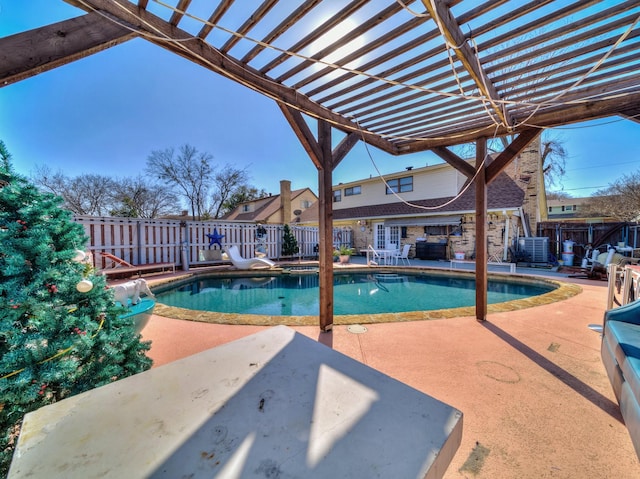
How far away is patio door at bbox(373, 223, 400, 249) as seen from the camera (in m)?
14.0

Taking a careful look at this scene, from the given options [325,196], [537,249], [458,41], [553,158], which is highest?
[553,158]

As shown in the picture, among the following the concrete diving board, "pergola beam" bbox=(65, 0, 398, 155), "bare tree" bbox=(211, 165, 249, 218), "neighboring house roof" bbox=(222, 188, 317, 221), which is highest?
"bare tree" bbox=(211, 165, 249, 218)

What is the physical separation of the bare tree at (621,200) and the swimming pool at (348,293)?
10.3m

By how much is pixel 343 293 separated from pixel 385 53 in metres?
5.95

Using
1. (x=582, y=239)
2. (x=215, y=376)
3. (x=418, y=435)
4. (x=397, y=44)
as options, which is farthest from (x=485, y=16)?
(x=582, y=239)

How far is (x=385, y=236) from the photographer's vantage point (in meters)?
14.3

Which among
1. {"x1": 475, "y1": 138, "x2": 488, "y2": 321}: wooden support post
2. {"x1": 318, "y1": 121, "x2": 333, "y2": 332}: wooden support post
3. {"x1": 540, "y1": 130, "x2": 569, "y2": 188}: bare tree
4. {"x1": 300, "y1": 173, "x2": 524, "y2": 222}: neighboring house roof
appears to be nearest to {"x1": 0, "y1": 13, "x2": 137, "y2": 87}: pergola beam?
{"x1": 318, "y1": 121, "x2": 333, "y2": 332}: wooden support post

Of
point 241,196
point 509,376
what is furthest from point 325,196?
point 241,196

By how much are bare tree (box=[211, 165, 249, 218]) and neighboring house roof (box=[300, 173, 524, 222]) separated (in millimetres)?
11698

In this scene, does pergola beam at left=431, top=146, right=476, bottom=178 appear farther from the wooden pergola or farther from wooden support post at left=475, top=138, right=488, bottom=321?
the wooden pergola

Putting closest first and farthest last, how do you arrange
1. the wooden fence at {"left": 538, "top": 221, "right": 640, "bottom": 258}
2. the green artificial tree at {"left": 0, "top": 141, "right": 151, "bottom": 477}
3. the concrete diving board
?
the concrete diving board, the green artificial tree at {"left": 0, "top": 141, "right": 151, "bottom": 477}, the wooden fence at {"left": 538, "top": 221, "right": 640, "bottom": 258}

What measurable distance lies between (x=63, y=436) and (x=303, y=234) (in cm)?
1303

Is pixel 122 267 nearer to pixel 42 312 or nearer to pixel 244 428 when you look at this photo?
pixel 42 312

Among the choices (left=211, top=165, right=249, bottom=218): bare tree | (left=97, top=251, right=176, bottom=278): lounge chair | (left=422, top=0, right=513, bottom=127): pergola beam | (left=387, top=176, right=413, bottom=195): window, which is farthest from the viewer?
(left=211, top=165, right=249, bottom=218): bare tree
